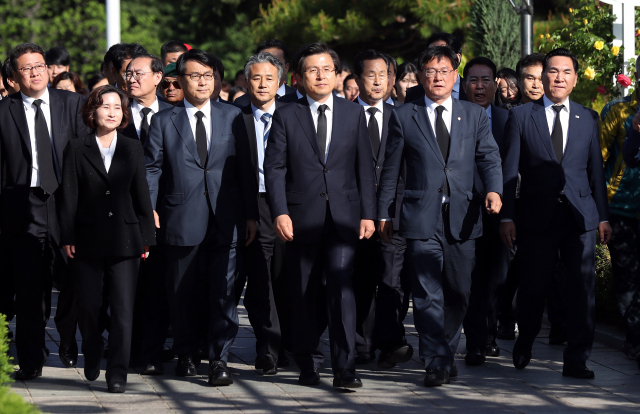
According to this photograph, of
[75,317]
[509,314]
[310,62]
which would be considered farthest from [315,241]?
[509,314]

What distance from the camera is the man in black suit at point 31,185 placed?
6500 millimetres

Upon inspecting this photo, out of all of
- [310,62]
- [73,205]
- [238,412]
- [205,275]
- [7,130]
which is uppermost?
[310,62]

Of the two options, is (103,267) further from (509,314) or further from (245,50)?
(245,50)

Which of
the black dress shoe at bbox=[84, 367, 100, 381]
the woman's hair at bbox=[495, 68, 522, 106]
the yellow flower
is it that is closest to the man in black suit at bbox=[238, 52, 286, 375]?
the black dress shoe at bbox=[84, 367, 100, 381]

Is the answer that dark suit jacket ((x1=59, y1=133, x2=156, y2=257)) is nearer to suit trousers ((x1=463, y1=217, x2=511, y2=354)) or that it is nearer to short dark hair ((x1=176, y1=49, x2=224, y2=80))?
short dark hair ((x1=176, y1=49, x2=224, y2=80))

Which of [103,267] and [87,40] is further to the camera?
[87,40]

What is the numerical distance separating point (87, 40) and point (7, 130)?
25.8 m

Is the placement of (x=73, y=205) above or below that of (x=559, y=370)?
above

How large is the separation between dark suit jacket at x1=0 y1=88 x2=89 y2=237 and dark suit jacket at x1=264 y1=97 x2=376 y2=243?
1353 mm

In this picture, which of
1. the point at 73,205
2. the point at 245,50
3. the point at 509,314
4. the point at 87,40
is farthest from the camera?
the point at 245,50

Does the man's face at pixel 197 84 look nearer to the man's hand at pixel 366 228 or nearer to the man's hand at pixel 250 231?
the man's hand at pixel 250 231

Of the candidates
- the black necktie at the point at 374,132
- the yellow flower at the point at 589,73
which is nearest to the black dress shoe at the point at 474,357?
the black necktie at the point at 374,132

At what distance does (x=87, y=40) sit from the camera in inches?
1232

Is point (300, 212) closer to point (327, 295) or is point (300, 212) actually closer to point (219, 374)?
point (327, 295)
